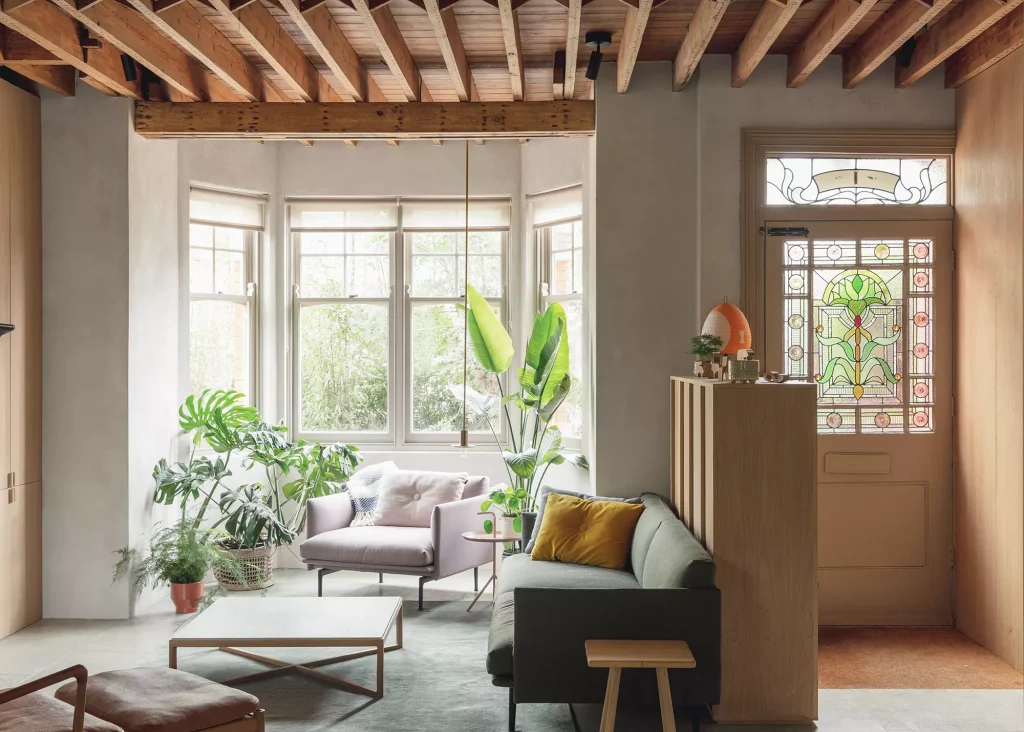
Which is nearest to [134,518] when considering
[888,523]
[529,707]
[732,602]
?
[529,707]

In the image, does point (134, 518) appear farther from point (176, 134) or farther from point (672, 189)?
point (672, 189)

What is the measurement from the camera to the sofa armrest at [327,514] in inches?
223

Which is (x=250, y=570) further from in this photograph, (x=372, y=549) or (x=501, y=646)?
(x=501, y=646)

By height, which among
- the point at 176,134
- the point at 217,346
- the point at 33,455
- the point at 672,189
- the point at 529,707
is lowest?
the point at 529,707

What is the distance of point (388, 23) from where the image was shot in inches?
167

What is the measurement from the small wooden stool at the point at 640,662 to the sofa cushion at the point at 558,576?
76 centimetres

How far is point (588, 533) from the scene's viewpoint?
14.9ft

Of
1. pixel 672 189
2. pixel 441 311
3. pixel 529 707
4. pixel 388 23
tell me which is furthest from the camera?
pixel 441 311

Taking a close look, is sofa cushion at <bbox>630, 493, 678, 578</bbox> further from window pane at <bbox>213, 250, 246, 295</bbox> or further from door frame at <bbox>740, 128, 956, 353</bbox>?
window pane at <bbox>213, 250, 246, 295</bbox>

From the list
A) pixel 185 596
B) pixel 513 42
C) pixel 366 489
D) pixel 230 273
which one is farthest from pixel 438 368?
pixel 513 42

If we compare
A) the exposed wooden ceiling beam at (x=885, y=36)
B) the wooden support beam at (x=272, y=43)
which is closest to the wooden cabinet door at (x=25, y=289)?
the wooden support beam at (x=272, y=43)

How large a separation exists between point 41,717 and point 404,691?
1.64 meters

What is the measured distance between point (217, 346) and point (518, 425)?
87.9 inches

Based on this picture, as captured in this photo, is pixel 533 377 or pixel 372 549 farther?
pixel 533 377
